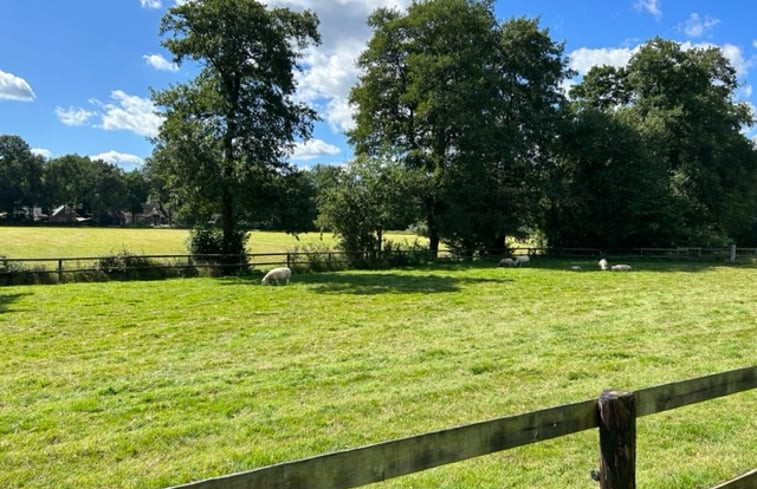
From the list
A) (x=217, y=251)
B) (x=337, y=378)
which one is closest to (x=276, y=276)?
(x=217, y=251)

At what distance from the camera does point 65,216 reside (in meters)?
89.4

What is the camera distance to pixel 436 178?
27406mm

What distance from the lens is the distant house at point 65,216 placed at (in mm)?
87500

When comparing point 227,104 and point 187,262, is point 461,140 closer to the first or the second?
point 227,104

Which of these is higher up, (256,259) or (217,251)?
(217,251)

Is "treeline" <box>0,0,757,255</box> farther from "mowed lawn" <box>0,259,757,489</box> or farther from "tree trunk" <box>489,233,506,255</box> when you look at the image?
"mowed lawn" <box>0,259,757,489</box>

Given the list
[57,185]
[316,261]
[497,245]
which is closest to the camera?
[316,261]

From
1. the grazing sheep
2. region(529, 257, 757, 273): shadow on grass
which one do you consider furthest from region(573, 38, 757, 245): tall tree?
the grazing sheep

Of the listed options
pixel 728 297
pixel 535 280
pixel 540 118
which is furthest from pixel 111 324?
pixel 540 118

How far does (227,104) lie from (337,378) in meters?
17.0

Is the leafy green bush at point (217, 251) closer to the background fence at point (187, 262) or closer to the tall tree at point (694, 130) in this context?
the background fence at point (187, 262)

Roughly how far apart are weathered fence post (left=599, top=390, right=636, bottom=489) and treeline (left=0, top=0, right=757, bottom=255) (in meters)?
18.9

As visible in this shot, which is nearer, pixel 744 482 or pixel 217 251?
pixel 744 482

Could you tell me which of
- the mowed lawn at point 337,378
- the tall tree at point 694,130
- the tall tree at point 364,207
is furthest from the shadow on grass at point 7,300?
the tall tree at point 694,130
